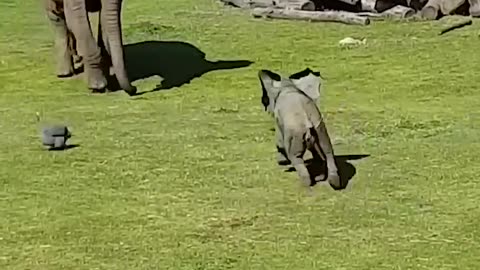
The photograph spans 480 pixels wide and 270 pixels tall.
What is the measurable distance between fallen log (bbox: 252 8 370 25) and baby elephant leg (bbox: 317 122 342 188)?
6.33 metres

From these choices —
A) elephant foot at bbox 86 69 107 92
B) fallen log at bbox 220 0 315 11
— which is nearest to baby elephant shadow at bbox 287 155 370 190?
elephant foot at bbox 86 69 107 92

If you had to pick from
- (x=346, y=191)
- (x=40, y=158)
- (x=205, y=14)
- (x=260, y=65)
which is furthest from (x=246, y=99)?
(x=205, y=14)

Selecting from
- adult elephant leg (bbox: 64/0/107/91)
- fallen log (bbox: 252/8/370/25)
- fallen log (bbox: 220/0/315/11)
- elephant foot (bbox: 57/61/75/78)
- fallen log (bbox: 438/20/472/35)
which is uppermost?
adult elephant leg (bbox: 64/0/107/91)

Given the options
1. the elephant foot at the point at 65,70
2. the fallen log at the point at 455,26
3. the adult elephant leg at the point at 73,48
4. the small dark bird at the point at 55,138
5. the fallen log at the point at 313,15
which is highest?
the small dark bird at the point at 55,138

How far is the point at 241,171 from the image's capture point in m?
7.16

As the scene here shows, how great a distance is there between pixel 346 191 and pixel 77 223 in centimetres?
135

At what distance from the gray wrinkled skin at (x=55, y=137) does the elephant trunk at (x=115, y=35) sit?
185 centimetres

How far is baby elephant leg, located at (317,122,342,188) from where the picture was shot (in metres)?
6.62

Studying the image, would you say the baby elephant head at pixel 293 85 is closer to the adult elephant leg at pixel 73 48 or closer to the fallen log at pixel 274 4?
the adult elephant leg at pixel 73 48

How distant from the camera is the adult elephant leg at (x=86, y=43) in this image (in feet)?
32.1

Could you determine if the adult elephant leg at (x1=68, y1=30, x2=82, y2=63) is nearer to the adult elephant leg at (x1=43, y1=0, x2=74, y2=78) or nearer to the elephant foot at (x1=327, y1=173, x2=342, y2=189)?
the adult elephant leg at (x1=43, y1=0, x2=74, y2=78)

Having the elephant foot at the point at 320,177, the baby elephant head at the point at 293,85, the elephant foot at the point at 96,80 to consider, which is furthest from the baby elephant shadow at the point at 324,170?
the elephant foot at the point at 96,80

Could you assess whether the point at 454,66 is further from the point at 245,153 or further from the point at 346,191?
the point at 346,191

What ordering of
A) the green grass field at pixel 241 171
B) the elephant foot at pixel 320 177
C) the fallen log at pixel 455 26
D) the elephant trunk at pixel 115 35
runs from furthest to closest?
the fallen log at pixel 455 26 < the elephant trunk at pixel 115 35 < the elephant foot at pixel 320 177 < the green grass field at pixel 241 171
